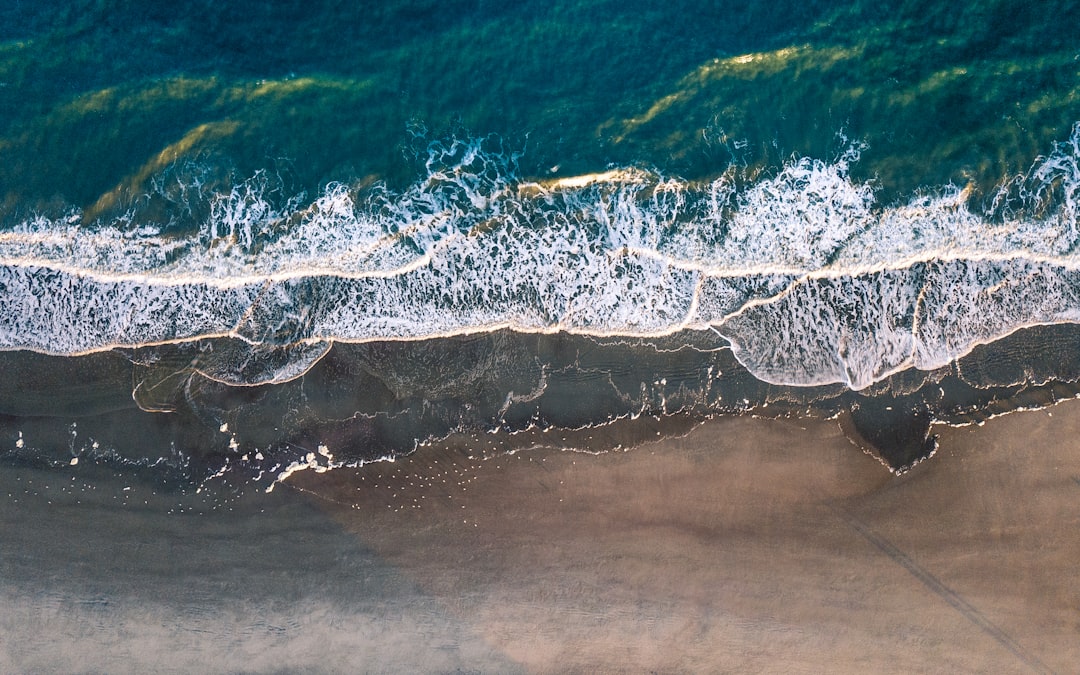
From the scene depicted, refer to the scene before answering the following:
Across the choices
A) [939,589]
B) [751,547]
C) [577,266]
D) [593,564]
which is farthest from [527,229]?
[939,589]

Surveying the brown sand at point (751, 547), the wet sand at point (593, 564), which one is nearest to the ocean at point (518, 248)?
the wet sand at point (593, 564)

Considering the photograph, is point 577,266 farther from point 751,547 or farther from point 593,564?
point 751,547

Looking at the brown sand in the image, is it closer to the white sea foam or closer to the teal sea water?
the teal sea water

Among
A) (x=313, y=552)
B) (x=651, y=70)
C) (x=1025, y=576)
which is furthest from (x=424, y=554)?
(x=1025, y=576)

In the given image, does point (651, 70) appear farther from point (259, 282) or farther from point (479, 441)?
point (259, 282)

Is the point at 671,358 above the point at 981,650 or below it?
above

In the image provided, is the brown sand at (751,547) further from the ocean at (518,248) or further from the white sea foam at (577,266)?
the white sea foam at (577,266)
